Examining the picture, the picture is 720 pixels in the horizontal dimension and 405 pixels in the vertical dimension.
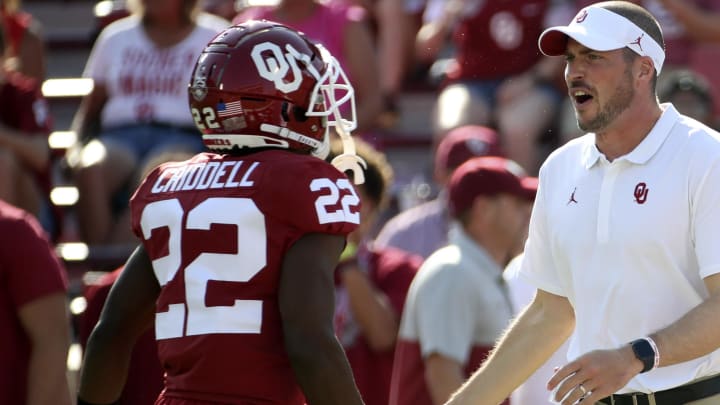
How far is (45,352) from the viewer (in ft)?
15.3

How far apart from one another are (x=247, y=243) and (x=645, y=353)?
0.99m

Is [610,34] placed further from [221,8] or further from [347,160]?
[221,8]

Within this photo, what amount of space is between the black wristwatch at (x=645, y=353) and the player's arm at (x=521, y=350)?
0.60 metres

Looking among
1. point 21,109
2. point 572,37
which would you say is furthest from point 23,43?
point 572,37

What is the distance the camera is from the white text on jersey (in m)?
3.65

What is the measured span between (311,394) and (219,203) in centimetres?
52

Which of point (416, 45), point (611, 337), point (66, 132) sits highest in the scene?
point (611, 337)

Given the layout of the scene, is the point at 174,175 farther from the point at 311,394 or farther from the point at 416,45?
the point at 416,45

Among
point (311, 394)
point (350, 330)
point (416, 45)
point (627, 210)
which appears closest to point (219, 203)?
point (311, 394)

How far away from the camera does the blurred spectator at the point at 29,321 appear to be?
183 inches

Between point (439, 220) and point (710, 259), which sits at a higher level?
point (710, 259)

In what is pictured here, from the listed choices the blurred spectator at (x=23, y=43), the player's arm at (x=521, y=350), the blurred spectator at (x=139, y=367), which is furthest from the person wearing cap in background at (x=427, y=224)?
the player's arm at (x=521, y=350)

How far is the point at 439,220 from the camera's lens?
7.45m

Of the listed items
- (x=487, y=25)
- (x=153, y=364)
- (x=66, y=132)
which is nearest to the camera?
(x=153, y=364)
